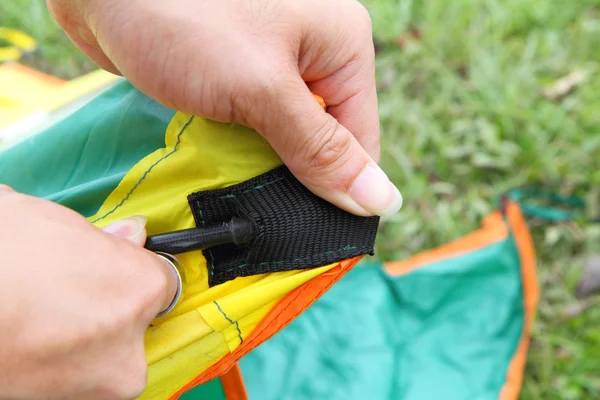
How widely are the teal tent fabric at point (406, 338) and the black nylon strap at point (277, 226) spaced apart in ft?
2.01

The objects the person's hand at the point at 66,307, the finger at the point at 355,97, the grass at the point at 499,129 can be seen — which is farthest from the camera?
the grass at the point at 499,129

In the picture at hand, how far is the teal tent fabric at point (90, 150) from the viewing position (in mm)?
684

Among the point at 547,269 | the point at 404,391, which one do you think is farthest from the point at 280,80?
the point at 547,269

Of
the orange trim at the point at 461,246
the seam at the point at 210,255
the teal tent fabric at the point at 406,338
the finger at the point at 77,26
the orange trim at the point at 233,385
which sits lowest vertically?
the teal tent fabric at the point at 406,338

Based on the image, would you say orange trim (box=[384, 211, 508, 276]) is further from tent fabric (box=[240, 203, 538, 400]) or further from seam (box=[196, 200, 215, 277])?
seam (box=[196, 200, 215, 277])

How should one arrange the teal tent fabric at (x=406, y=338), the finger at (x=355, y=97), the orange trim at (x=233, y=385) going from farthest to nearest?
the teal tent fabric at (x=406, y=338) → the orange trim at (x=233, y=385) → the finger at (x=355, y=97)

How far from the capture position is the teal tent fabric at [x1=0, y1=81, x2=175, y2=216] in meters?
0.68

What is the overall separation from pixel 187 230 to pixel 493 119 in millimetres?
1233

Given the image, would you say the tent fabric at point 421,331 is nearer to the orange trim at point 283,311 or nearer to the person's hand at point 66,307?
the orange trim at point 283,311

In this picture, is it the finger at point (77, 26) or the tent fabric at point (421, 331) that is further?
the tent fabric at point (421, 331)

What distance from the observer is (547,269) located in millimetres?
1345

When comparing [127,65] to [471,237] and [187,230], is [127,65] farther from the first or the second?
[471,237]

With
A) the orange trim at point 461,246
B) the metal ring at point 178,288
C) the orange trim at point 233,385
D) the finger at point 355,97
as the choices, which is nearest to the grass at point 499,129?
the orange trim at point 461,246

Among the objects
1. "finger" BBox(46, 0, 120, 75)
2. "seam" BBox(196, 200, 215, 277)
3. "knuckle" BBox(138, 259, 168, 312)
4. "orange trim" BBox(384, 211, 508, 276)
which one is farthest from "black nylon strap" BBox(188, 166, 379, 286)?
"orange trim" BBox(384, 211, 508, 276)
